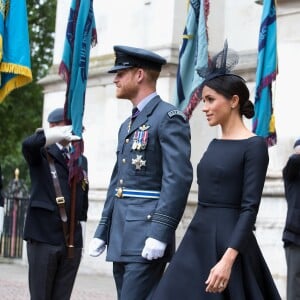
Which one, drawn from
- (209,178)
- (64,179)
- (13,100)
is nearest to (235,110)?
(209,178)

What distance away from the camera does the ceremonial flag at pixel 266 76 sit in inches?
342

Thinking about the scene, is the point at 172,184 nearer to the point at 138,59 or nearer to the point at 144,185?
the point at 144,185

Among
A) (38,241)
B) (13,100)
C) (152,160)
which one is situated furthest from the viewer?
(13,100)

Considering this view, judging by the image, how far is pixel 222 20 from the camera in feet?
40.9

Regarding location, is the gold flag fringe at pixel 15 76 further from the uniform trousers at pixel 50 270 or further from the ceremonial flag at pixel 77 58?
the uniform trousers at pixel 50 270

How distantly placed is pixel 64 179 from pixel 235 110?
2.27 meters

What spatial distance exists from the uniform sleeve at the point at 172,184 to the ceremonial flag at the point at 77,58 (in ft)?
7.51

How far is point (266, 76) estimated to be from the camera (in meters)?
8.79

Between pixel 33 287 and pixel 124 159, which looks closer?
pixel 124 159

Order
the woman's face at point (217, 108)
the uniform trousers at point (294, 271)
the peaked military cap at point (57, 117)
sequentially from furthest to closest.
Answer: the uniform trousers at point (294, 271) < the peaked military cap at point (57, 117) < the woman's face at point (217, 108)

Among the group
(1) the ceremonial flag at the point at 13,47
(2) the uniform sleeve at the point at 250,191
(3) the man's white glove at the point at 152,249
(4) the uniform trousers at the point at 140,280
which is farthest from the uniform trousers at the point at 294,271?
(2) the uniform sleeve at the point at 250,191

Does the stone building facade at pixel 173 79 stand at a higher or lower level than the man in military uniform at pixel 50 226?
higher

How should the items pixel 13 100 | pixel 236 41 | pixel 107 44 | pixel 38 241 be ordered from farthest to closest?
pixel 13 100
pixel 107 44
pixel 236 41
pixel 38 241

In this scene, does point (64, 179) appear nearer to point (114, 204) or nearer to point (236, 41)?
point (114, 204)
